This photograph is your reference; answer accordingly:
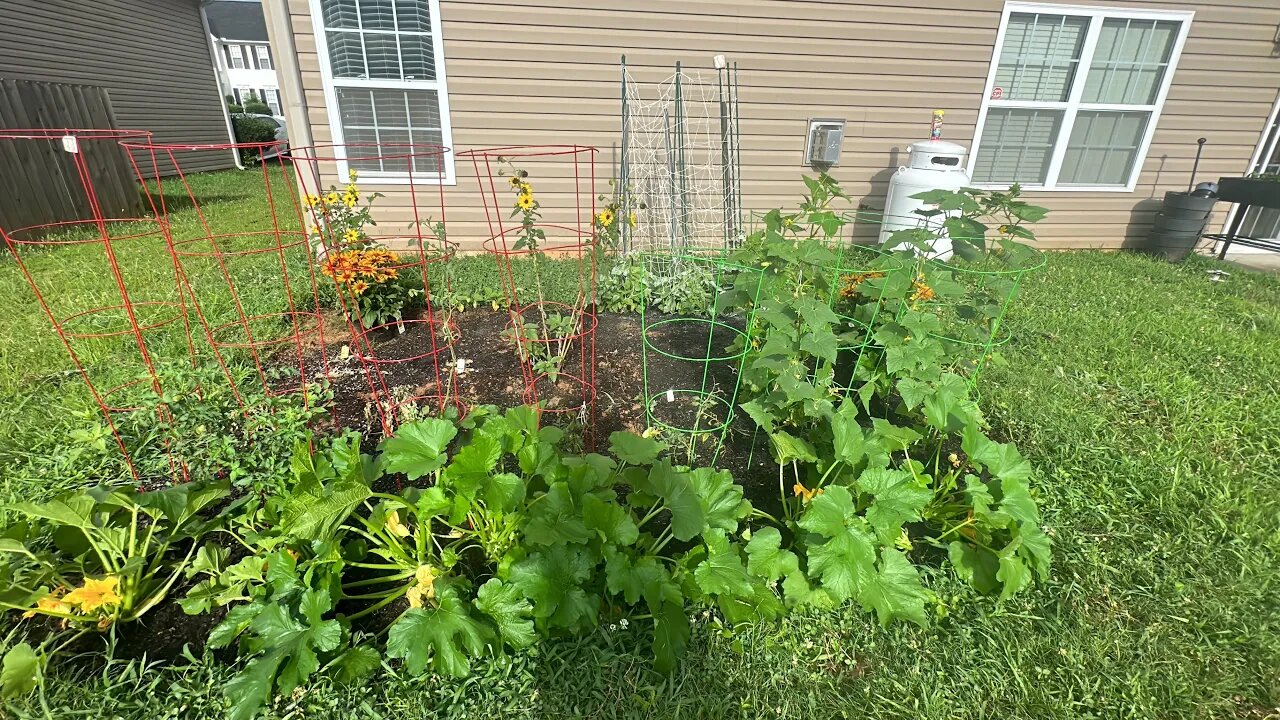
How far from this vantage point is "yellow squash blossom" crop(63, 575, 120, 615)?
147 cm

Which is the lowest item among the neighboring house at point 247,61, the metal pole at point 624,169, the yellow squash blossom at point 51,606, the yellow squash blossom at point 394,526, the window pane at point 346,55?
the yellow squash blossom at point 51,606

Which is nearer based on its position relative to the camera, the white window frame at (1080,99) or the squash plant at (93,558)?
the squash plant at (93,558)

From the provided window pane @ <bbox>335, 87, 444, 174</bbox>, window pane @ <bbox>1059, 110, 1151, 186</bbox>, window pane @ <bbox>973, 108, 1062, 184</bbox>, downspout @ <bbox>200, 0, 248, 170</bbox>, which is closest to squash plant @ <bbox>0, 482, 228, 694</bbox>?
window pane @ <bbox>335, 87, 444, 174</bbox>

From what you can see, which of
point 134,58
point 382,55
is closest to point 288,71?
point 382,55

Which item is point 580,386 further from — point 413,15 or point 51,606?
point 413,15

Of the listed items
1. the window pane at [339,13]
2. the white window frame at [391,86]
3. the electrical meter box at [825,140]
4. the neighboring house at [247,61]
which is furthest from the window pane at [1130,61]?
the neighboring house at [247,61]

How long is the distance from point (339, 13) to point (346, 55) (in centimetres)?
28

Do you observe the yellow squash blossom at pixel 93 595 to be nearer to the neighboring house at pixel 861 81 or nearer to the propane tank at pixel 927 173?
the neighboring house at pixel 861 81

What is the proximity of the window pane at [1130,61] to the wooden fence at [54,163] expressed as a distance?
9.27 meters

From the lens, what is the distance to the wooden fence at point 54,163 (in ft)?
16.6

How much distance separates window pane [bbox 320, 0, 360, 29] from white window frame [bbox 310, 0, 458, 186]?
5 centimetres

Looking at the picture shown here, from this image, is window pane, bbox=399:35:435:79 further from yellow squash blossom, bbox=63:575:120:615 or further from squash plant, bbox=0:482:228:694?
yellow squash blossom, bbox=63:575:120:615

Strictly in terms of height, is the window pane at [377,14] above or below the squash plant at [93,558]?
above

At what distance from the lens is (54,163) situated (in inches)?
214
